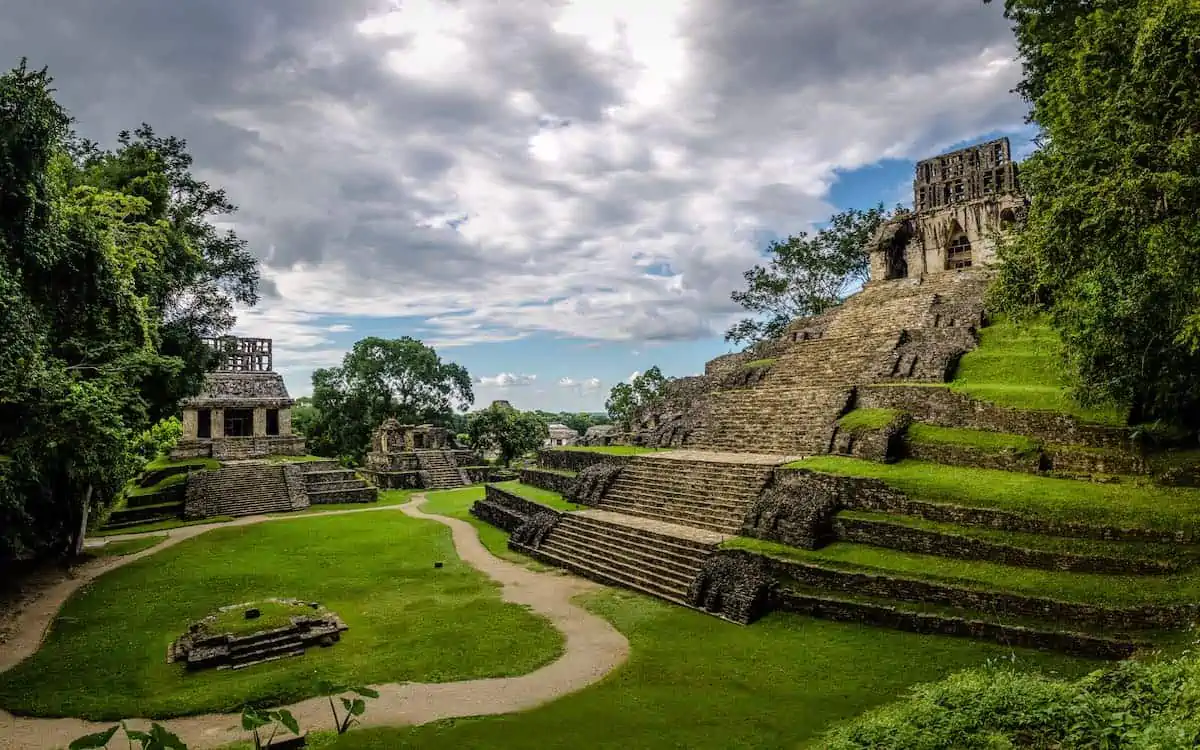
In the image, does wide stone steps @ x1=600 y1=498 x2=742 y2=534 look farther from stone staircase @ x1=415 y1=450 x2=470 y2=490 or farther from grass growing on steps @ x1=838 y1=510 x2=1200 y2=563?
stone staircase @ x1=415 y1=450 x2=470 y2=490

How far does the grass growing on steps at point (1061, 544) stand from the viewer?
9.62 metres

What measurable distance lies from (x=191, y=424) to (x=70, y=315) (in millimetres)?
20035

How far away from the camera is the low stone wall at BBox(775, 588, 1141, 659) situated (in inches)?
338

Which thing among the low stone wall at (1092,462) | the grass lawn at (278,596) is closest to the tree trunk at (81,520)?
the grass lawn at (278,596)

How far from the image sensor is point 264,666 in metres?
10.1

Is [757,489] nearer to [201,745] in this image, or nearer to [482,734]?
[482,734]

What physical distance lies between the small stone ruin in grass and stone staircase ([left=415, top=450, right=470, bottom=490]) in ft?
74.8

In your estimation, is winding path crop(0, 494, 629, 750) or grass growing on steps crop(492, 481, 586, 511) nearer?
winding path crop(0, 494, 629, 750)

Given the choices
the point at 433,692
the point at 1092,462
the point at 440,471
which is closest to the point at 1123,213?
the point at 1092,462

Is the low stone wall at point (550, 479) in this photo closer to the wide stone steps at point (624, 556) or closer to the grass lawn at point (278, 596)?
the wide stone steps at point (624, 556)

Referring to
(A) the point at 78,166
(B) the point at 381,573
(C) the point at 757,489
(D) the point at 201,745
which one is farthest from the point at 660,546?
(A) the point at 78,166

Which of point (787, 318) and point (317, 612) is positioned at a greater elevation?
point (787, 318)

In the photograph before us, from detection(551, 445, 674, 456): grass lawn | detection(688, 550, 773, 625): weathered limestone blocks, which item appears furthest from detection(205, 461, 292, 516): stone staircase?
detection(688, 550, 773, 625): weathered limestone blocks

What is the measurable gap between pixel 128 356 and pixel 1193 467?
21541 millimetres
